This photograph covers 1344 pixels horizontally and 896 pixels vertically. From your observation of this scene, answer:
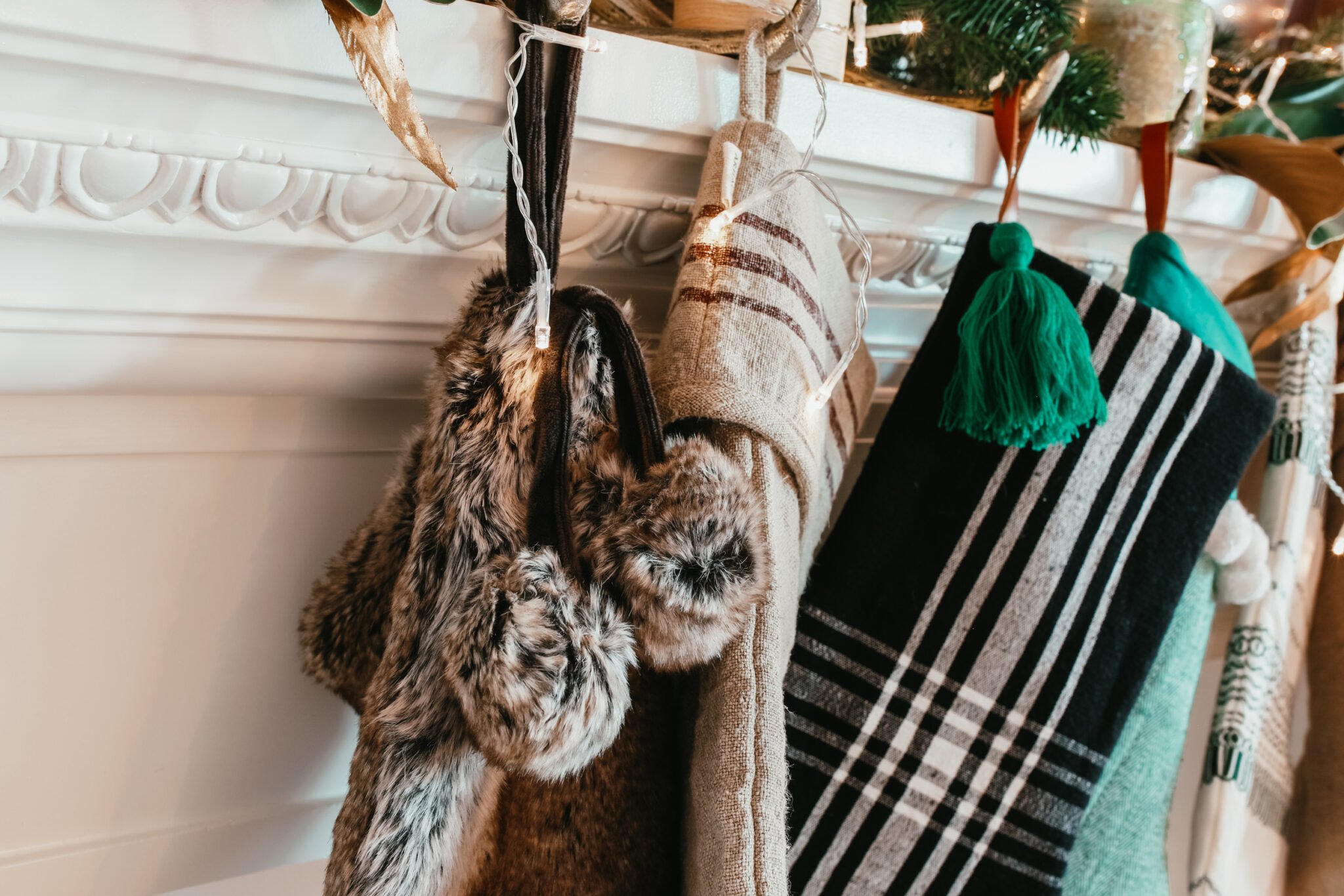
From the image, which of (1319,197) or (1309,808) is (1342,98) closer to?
(1319,197)

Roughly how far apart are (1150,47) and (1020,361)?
13.8 inches

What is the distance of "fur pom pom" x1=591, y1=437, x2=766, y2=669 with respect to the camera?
0.44 m

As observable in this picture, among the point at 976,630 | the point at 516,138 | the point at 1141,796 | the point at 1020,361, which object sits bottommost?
the point at 1141,796

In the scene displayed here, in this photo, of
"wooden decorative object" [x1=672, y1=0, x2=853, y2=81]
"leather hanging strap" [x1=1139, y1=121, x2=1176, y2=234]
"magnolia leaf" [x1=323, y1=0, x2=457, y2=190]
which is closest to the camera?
"magnolia leaf" [x1=323, y1=0, x2=457, y2=190]

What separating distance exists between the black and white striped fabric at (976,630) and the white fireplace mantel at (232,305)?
14 centimetres

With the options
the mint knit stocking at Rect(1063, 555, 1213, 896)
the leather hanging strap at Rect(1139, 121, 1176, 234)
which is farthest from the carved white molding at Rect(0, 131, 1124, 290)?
the mint knit stocking at Rect(1063, 555, 1213, 896)

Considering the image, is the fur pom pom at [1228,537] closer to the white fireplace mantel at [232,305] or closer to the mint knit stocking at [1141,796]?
the mint knit stocking at [1141,796]

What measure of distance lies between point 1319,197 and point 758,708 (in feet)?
2.25

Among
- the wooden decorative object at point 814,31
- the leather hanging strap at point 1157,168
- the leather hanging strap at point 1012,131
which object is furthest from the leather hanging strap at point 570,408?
the leather hanging strap at point 1157,168

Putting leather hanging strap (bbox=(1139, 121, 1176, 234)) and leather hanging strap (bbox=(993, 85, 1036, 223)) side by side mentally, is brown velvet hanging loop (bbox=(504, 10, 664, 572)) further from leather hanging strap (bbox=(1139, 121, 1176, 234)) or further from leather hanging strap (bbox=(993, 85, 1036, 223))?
leather hanging strap (bbox=(1139, 121, 1176, 234))

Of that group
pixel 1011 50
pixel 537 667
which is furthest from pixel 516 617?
pixel 1011 50

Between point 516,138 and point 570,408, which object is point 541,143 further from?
point 570,408

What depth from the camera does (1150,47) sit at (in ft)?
2.51

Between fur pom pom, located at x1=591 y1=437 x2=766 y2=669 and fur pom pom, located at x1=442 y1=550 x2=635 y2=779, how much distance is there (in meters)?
0.02
